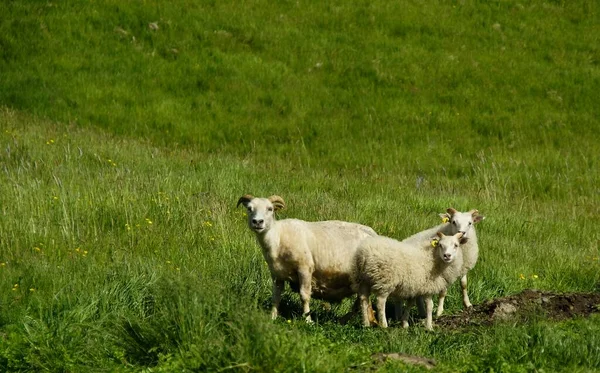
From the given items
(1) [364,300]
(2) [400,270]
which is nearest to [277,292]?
(1) [364,300]

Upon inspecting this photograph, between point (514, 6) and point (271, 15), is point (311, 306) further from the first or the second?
point (514, 6)

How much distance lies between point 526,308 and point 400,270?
5.32 ft

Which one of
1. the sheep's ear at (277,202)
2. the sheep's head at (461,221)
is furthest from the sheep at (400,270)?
the sheep's ear at (277,202)

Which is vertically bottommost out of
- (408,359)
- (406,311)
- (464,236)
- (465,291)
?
(465,291)

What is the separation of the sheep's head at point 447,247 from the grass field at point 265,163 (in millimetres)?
960

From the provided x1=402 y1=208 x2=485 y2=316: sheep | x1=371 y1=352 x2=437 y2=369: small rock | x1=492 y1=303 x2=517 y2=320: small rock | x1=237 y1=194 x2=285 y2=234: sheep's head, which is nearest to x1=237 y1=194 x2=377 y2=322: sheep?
x1=237 y1=194 x2=285 y2=234: sheep's head

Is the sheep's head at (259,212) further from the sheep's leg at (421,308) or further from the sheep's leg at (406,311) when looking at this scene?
the sheep's leg at (421,308)

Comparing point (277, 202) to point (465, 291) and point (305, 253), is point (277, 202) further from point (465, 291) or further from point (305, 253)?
point (465, 291)

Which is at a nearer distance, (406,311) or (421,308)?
Answer: (406,311)

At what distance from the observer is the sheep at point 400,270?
35.3 ft

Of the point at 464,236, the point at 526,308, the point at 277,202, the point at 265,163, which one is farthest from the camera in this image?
the point at 265,163

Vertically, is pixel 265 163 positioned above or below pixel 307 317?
below

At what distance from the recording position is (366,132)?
80.9 feet

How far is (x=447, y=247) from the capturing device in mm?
10992
